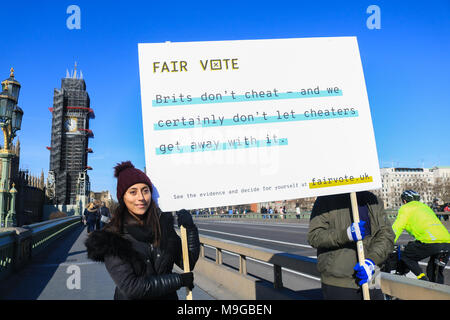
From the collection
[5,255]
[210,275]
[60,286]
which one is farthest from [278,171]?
[5,255]

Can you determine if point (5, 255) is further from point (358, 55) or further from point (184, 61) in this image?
point (358, 55)

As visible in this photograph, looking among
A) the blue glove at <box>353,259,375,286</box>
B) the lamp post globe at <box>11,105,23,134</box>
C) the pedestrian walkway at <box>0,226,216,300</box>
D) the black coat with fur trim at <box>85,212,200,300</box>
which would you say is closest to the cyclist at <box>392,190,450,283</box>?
the blue glove at <box>353,259,375,286</box>

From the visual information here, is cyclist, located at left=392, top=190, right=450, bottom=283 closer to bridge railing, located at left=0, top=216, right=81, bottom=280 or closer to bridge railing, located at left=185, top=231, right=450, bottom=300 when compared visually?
bridge railing, located at left=185, top=231, right=450, bottom=300

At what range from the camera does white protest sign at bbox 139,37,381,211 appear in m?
2.65

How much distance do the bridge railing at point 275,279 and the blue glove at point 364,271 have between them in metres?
0.33

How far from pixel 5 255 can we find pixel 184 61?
745 centimetres

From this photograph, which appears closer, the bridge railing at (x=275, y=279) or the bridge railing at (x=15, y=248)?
the bridge railing at (x=275, y=279)

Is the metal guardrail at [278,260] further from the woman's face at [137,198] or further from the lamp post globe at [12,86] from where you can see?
→ the lamp post globe at [12,86]

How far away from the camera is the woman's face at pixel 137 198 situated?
8.34 ft

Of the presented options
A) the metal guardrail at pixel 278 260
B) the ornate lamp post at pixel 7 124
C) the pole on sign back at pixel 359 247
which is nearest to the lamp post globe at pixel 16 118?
the ornate lamp post at pixel 7 124

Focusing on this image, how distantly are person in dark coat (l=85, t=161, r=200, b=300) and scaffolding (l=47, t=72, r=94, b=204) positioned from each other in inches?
5363

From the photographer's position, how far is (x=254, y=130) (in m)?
2.82

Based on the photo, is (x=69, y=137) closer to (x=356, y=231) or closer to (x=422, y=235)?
(x=422, y=235)

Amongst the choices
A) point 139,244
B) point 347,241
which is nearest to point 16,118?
point 139,244
